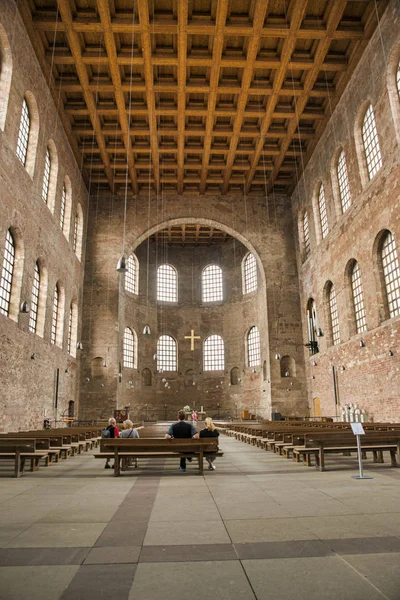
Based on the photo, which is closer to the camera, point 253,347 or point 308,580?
point 308,580

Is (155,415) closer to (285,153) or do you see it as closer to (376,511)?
(285,153)

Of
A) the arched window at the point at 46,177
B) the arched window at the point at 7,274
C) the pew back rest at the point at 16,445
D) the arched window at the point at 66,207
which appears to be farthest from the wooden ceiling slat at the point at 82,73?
the pew back rest at the point at 16,445

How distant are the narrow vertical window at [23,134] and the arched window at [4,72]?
1507 mm

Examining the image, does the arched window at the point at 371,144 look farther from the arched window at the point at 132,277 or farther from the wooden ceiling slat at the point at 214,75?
the arched window at the point at 132,277

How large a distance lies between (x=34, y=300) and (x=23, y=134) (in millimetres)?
6175

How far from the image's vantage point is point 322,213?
72.3 feet

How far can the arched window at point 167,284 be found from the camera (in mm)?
34031

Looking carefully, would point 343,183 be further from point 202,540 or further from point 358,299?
point 202,540

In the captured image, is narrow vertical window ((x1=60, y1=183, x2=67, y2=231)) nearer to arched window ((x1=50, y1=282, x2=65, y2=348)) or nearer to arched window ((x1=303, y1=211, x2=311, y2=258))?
arched window ((x1=50, y1=282, x2=65, y2=348))

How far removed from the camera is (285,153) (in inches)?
917

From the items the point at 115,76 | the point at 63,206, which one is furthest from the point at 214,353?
the point at 115,76

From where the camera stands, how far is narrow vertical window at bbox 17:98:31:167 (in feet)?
50.6

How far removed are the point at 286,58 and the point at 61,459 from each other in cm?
1601

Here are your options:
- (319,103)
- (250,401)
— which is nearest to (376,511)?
(319,103)
